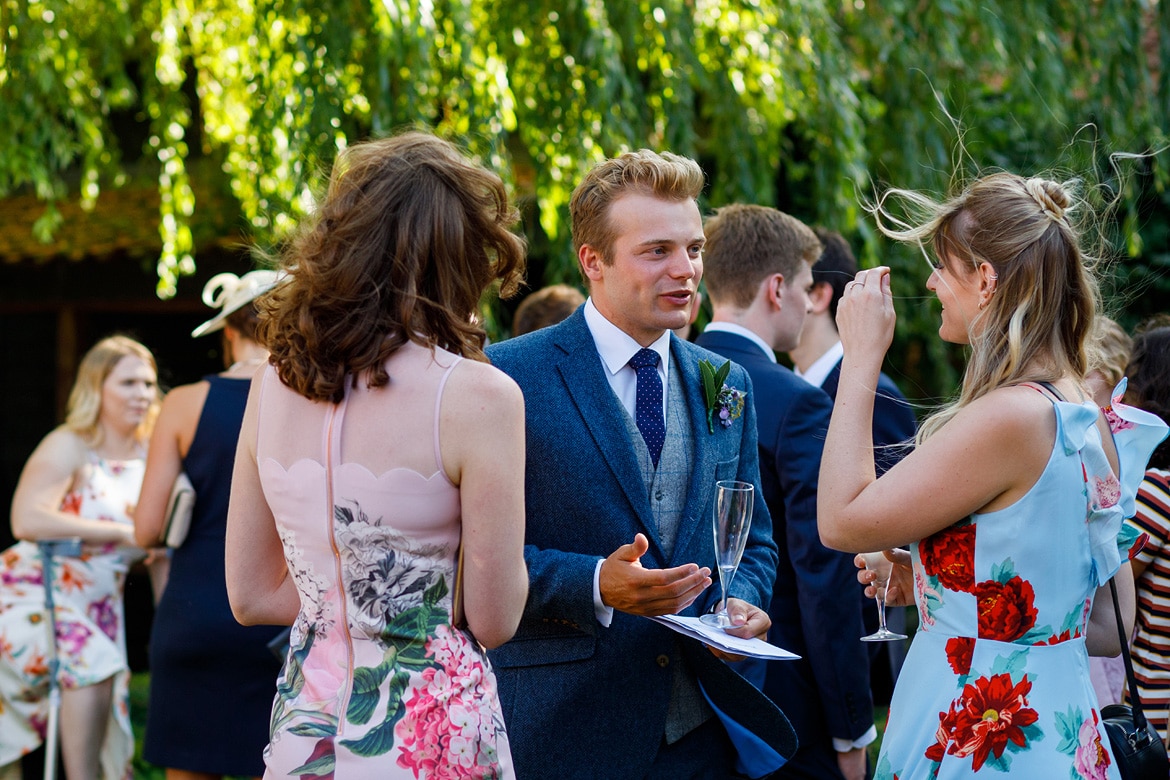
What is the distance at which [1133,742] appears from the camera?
2.50 m

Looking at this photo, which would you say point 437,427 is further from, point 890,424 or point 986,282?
point 890,424

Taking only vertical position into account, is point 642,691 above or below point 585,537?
below

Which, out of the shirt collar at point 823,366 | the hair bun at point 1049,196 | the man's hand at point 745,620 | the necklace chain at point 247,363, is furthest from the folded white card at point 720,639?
the necklace chain at point 247,363

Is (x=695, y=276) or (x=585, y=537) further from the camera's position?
(x=695, y=276)

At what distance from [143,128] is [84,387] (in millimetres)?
3793

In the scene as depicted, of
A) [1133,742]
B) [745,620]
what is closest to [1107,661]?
[1133,742]

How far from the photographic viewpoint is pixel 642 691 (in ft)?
9.00

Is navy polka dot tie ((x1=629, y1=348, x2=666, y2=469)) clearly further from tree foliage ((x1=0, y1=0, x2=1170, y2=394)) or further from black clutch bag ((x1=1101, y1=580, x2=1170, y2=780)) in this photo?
tree foliage ((x1=0, y1=0, x2=1170, y2=394))

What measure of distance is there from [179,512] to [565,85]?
2.97 m

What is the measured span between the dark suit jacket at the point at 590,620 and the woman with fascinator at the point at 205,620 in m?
1.99

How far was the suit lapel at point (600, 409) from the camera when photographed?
2.76m

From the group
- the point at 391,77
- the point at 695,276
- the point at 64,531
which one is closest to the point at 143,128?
the point at 391,77

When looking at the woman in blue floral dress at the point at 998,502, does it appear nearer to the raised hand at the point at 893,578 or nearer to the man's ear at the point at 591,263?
the raised hand at the point at 893,578

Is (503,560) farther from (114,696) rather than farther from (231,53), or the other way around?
(231,53)
